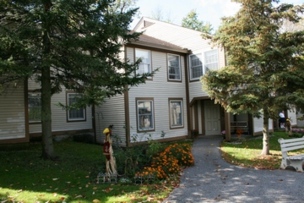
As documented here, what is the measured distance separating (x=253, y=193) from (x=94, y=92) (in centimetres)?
514

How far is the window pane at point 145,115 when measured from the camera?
14.3m

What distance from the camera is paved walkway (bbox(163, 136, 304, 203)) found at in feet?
18.3

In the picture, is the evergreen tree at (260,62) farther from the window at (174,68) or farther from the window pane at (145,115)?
the window at (174,68)

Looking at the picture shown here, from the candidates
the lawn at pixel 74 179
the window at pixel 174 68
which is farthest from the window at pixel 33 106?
the window at pixel 174 68

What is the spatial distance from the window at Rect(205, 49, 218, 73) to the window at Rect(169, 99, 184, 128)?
2.84 meters

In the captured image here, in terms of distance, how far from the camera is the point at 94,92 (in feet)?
25.8

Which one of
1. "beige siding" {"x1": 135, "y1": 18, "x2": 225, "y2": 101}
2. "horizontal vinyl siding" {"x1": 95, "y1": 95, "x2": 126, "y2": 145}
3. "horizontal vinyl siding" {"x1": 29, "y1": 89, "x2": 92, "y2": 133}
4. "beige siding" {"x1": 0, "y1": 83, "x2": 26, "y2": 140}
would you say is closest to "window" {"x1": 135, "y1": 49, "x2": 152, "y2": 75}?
"beige siding" {"x1": 135, "y1": 18, "x2": 225, "y2": 101}

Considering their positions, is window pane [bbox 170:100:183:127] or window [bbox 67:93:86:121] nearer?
window [bbox 67:93:86:121]

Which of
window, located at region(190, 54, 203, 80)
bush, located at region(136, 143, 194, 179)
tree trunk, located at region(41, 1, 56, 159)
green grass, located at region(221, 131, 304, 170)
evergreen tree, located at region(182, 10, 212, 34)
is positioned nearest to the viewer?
bush, located at region(136, 143, 194, 179)

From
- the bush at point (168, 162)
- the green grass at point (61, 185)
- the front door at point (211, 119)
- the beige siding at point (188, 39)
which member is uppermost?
the beige siding at point (188, 39)

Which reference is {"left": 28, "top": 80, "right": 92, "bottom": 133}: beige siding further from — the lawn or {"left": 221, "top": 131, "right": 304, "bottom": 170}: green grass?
{"left": 221, "top": 131, "right": 304, "bottom": 170}: green grass

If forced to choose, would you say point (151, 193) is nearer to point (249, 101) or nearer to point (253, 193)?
point (253, 193)

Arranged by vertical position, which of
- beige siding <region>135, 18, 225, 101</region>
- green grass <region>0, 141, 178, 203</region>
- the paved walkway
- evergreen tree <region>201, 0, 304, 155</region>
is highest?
beige siding <region>135, 18, 225, 101</region>

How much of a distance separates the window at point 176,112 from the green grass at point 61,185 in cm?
727
